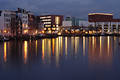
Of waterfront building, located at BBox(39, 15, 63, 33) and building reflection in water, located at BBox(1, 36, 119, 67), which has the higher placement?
waterfront building, located at BBox(39, 15, 63, 33)

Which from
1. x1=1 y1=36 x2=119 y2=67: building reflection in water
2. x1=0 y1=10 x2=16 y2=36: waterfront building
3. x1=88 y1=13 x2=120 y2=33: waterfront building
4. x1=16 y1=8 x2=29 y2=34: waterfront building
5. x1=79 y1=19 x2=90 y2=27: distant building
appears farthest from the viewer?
x1=79 y1=19 x2=90 y2=27: distant building

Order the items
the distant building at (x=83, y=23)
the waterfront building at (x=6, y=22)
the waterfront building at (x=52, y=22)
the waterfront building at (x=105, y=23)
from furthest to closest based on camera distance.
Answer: the distant building at (x=83, y=23)
the waterfront building at (x=105, y=23)
the waterfront building at (x=52, y=22)
the waterfront building at (x=6, y=22)

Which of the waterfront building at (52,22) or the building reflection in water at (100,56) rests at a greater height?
the waterfront building at (52,22)

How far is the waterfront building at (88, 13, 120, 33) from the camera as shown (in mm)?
56094

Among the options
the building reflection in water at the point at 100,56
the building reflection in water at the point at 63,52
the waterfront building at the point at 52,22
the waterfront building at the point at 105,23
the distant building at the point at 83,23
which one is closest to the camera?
the building reflection in water at the point at 100,56

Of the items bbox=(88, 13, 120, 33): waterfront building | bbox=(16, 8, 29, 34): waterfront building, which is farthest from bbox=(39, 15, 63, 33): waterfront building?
bbox=(16, 8, 29, 34): waterfront building

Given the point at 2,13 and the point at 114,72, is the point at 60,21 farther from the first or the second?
the point at 114,72

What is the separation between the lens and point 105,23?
2226 inches

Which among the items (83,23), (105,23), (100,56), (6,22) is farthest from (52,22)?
(100,56)

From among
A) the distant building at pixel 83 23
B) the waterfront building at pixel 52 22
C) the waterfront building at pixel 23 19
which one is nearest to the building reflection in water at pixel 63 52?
the waterfront building at pixel 23 19

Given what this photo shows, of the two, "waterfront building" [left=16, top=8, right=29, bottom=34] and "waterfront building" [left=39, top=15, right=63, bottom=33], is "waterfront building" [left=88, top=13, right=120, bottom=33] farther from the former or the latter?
"waterfront building" [left=16, top=8, right=29, bottom=34]

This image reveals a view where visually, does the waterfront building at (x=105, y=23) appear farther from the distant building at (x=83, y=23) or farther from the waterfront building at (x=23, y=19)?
the waterfront building at (x=23, y=19)

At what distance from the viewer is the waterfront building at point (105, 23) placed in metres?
56.1

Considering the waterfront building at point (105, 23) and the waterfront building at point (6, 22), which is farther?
the waterfront building at point (105, 23)
